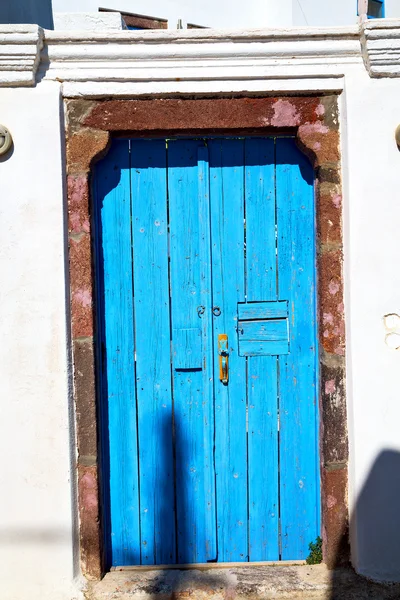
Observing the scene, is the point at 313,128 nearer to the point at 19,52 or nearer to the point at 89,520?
the point at 19,52

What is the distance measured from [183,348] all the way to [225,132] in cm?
113

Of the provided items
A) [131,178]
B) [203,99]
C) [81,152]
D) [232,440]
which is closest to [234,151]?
[203,99]

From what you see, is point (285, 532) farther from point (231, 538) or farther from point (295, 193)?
point (295, 193)

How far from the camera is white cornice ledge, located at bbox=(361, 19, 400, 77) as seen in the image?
109 inches

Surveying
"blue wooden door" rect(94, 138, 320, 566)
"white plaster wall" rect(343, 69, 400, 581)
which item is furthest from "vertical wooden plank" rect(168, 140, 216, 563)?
"white plaster wall" rect(343, 69, 400, 581)

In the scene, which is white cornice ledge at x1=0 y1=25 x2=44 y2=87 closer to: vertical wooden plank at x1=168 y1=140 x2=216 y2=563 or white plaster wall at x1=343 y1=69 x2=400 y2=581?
vertical wooden plank at x1=168 y1=140 x2=216 y2=563

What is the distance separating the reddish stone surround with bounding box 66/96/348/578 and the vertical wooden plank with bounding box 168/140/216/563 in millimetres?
223

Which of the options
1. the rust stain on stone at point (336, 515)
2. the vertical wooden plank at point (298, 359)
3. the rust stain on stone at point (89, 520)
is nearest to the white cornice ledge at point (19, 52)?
the vertical wooden plank at point (298, 359)

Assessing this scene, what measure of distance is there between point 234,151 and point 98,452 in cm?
168

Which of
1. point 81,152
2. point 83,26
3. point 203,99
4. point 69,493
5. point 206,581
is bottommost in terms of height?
point 206,581

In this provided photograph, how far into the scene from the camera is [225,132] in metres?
3.00

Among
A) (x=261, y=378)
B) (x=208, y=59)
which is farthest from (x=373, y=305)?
(x=208, y=59)

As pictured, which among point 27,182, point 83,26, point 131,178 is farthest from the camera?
point 83,26

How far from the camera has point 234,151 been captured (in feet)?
10.0
